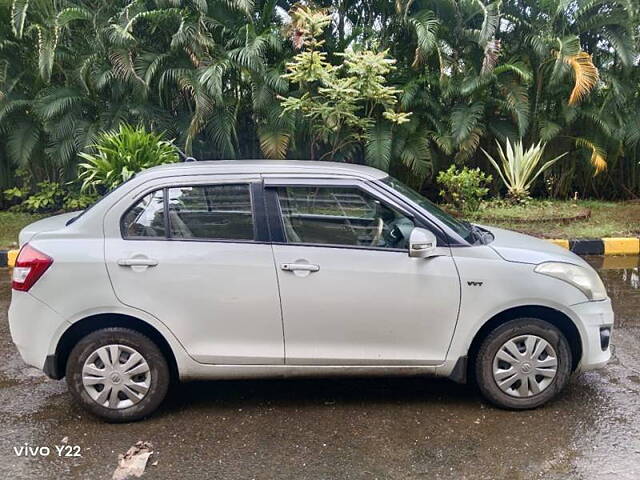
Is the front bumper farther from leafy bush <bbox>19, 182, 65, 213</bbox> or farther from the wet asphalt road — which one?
leafy bush <bbox>19, 182, 65, 213</bbox>

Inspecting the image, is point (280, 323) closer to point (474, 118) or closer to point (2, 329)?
point (2, 329)

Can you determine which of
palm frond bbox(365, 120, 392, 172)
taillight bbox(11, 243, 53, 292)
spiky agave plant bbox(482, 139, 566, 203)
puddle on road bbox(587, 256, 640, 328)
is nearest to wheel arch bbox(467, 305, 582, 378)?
puddle on road bbox(587, 256, 640, 328)

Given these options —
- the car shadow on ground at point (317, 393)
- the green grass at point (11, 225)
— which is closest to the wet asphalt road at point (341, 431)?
the car shadow on ground at point (317, 393)

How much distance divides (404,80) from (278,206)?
722cm

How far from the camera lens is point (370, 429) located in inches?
129

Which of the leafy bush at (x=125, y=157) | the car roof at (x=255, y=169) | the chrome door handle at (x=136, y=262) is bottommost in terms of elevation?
the chrome door handle at (x=136, y=262)

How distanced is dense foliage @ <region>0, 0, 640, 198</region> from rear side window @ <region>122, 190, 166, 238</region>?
5433mm

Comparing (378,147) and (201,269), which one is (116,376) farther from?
(378,147)

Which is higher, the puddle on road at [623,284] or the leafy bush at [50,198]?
the leafy bush at [50,198]

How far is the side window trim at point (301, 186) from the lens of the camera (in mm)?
3340

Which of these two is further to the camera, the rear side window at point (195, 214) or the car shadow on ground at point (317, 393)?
the car shadow on ground at point (317, 393)

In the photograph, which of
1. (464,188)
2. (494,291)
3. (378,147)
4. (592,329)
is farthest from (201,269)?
(464,188)

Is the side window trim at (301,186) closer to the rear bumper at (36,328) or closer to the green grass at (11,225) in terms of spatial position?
the rear bumper at (36,328)

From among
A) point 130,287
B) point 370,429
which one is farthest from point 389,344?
point 130,287
